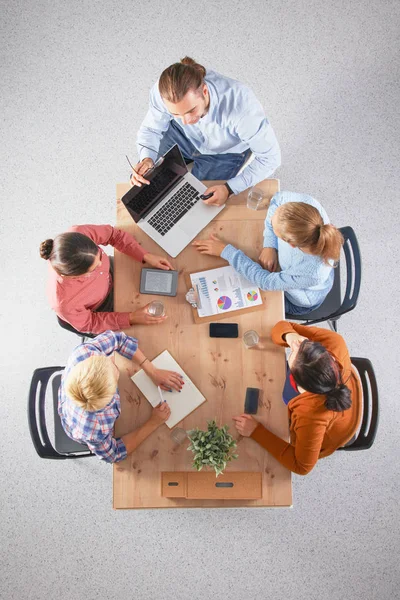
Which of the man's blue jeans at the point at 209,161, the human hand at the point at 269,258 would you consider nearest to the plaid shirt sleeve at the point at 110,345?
the human hand at the point at 269,258

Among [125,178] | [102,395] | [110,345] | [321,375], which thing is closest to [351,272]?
[321,375]

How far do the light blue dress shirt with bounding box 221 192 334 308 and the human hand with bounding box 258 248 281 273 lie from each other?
2cm

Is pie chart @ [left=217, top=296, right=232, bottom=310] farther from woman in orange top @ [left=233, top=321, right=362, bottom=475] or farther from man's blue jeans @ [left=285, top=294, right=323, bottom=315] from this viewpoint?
man's blue jeans @ [left=285, top=294, right=323, bottom=315]

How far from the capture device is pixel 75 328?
217 cm

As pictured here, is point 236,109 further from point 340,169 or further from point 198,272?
point 340,169

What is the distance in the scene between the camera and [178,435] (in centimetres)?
186

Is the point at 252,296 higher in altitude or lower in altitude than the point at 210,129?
lower

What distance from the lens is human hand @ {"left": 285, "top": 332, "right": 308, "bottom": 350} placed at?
182 cm

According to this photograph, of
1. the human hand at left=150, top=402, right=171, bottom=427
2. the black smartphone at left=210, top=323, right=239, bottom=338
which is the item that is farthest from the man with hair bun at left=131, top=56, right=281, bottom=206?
the human hand at left=150, top=402, right=171, bottom=427

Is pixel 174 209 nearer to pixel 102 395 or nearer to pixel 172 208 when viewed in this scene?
pixel 172 208

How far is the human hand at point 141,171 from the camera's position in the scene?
2.01 metres

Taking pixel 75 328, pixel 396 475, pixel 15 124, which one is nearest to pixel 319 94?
pixel 15 124

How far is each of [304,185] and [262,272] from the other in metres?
1.25

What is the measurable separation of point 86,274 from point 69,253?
130 mm
